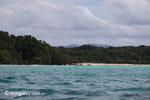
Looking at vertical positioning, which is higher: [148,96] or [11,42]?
[11,42]

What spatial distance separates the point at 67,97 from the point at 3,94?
4.23m

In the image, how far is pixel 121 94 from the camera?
2541cm

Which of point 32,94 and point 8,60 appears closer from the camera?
point 32,94

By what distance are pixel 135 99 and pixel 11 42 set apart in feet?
593

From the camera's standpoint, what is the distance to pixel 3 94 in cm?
2348

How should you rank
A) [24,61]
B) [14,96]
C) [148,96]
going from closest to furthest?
[14,96], [148,96], [24,61]

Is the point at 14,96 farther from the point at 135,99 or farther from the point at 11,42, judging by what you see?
the point at 11,42

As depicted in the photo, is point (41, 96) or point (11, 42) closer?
point (41, 96)

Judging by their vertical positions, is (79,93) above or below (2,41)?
below

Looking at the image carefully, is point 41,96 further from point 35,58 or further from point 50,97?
point 35,58

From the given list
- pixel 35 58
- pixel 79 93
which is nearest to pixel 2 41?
pixel 35 58

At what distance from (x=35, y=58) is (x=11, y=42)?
53.0 feet

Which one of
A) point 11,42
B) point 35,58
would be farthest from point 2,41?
point 35,58

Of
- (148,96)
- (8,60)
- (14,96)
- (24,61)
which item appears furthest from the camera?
(24,61)
